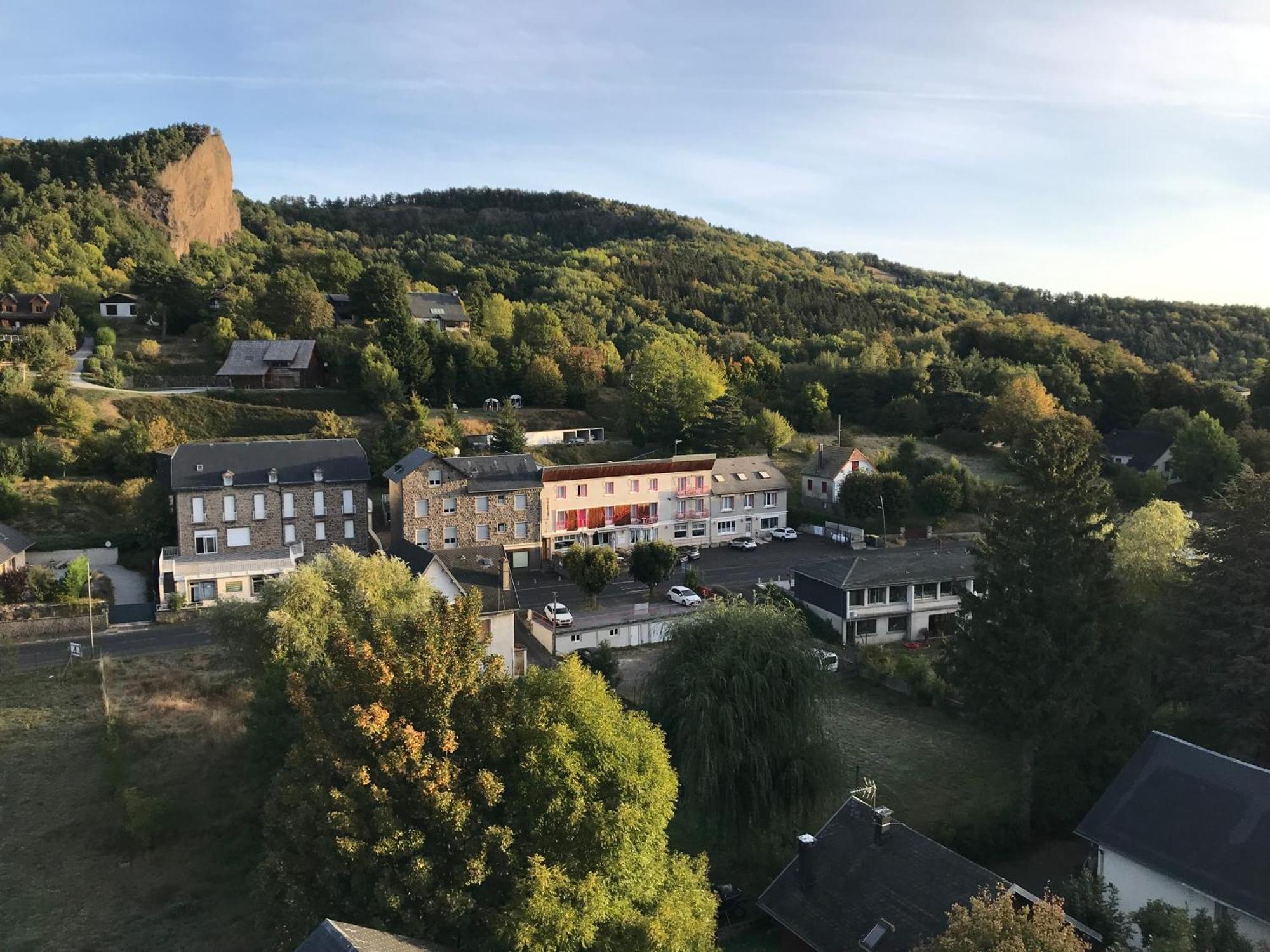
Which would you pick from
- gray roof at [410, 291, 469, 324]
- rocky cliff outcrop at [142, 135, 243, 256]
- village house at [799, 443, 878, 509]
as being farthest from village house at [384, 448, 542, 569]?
rocky cliff outcrop at [142, 135, 243, 256]

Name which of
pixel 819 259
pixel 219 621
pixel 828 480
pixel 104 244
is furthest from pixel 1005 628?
pixel 819 259

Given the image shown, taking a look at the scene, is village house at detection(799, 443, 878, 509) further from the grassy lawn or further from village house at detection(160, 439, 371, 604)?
the grassy lawn

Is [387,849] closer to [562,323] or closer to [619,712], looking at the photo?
[619,712]

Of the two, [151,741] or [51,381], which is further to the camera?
[51,381]

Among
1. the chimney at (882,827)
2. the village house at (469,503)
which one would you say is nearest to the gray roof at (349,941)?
Answer: the chimney at (882,827)

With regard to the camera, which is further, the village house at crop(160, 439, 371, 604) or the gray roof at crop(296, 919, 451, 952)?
the village house at crop(160, 439, 371, 604)

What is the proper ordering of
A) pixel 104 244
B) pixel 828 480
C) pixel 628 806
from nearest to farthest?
1. pixel 628 806
2. pixel 828 480
3. pixel 104 244

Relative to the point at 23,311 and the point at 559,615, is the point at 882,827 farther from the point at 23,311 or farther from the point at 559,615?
the point at 23,311
